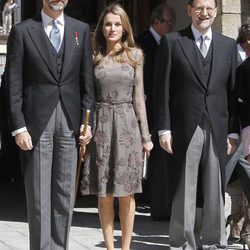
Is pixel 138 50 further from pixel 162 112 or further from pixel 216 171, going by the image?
pixel 216 171

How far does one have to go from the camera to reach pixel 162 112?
247 inches

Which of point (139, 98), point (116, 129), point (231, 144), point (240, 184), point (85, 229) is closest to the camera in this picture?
→ point (116, 129)

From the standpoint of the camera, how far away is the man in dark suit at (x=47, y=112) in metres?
5.65

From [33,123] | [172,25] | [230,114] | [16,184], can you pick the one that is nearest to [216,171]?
[230,114]

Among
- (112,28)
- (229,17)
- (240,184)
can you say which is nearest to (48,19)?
(112,28)

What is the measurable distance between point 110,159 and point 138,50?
827 millimetres

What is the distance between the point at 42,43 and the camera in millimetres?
5695

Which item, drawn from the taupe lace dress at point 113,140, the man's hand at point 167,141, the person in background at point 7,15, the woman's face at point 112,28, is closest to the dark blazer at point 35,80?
the taupe lace dress at point 113,140

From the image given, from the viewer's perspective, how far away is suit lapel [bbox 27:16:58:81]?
5672 millimetres

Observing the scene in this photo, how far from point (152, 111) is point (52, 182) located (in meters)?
2.38

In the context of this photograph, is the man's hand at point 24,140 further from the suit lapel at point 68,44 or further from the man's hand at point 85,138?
the suit lapel at point 68,44

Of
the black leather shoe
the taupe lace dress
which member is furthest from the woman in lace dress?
the black leather shoe

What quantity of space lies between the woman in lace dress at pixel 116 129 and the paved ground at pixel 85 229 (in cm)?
82

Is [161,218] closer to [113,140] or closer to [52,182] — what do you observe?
[113,140]
